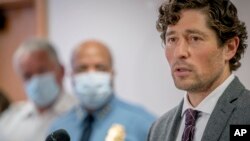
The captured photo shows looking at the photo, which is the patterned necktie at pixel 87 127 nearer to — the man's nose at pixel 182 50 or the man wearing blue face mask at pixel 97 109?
the man wearing blue face mask at pixel 97 109

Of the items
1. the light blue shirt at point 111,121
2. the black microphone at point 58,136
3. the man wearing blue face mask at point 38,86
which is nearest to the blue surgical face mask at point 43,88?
the man wearing blue face mask at point 38,86

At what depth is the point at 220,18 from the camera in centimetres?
86

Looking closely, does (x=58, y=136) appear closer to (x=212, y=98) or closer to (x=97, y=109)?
(x=212, y=98)

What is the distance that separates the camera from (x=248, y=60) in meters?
0.89

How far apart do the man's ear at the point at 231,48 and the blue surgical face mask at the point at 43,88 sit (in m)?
1.03

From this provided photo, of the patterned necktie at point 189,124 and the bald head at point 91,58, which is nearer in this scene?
the patterned necktie at point 189,124

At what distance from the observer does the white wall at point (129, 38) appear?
110cm

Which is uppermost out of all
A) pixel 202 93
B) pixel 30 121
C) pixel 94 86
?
pixel 202 93

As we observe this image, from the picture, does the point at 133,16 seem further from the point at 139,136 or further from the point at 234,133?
the point at 234,133

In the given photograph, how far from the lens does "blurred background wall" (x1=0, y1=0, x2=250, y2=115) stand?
1088 millimetres

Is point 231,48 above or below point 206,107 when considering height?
above

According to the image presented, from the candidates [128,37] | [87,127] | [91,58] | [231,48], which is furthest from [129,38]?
[231,48]

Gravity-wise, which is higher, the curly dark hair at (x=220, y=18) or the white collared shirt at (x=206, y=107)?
the curly dark hair at (x=220, y=18)

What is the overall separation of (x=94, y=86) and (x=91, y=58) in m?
0.10
